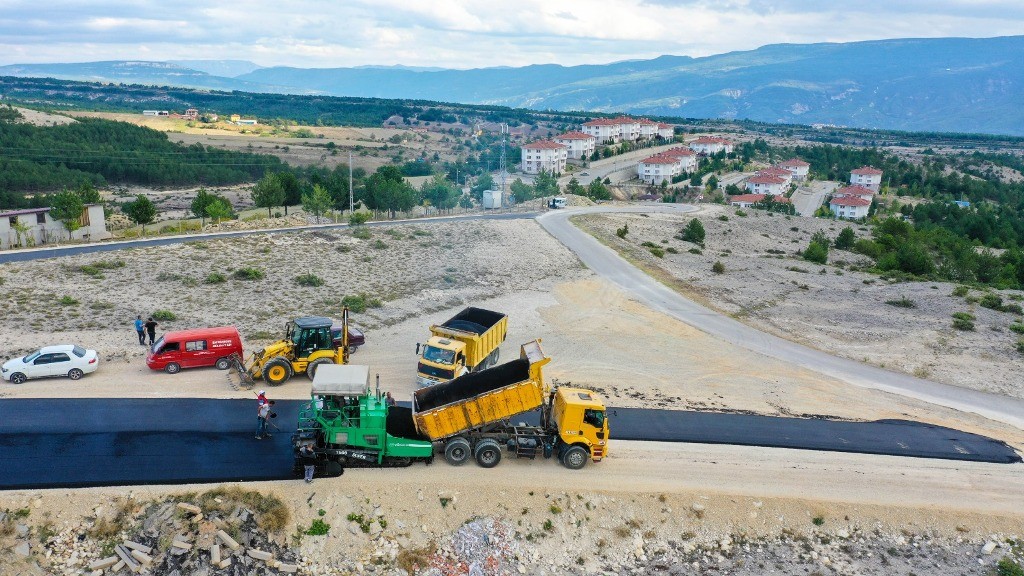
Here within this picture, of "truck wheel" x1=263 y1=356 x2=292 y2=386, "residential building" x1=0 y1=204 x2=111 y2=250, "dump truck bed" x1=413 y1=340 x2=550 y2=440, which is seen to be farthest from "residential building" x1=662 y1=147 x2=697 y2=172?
"dump truck bed" x1=413 y1=340 x2=550 y2=440

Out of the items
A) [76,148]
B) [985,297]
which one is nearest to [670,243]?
[985,297]

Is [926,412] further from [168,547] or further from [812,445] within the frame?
[168,547]

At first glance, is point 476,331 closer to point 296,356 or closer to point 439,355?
point 439,355

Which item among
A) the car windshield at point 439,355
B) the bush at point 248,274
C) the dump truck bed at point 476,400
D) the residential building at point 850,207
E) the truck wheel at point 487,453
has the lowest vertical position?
the residential building at point 850,207

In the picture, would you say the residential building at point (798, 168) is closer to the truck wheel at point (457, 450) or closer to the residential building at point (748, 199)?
the residential building at point (748, 199)

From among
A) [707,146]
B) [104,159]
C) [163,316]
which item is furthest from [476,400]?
[707,146]

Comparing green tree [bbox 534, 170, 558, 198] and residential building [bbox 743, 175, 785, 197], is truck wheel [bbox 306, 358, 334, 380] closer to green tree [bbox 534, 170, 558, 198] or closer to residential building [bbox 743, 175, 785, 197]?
green tree [bbox 534, 170, 558, 198]

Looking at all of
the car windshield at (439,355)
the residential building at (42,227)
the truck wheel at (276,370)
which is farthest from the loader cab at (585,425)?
the residential building at (42,227)
